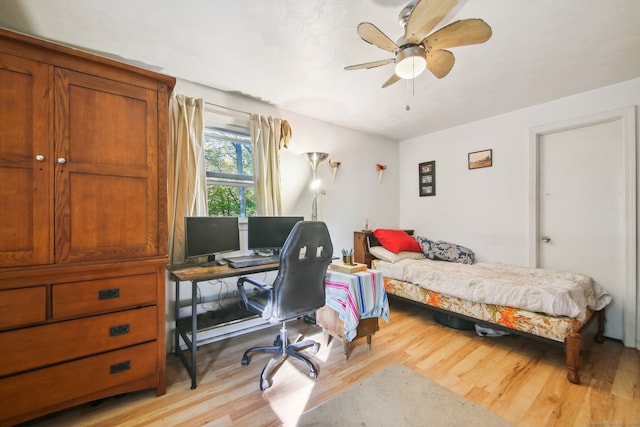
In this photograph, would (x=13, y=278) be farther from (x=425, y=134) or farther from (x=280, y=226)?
(x=425, y=134)

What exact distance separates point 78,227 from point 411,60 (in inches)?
87.9

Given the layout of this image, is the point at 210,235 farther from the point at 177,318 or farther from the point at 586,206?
the point at 586,206

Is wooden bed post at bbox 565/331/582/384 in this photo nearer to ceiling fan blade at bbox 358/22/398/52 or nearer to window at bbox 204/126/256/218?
ceiling fan blade at bbox 358/22/398/52

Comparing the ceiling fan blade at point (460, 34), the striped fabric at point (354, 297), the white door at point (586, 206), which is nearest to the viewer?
the ceiling fan blade at point (460, 34)

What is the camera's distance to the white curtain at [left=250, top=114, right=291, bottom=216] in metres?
2.79

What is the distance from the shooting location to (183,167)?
2.35 meters

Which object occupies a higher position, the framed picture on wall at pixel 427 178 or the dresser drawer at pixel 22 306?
the framed picture on wall at pixel 427 178

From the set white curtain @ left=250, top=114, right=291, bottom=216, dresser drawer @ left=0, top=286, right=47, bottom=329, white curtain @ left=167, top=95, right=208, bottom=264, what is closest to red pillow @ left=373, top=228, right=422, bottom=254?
white curtain @ left=250, top=114, right=291, bottom=216

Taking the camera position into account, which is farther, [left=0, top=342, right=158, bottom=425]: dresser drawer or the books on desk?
the books on desk

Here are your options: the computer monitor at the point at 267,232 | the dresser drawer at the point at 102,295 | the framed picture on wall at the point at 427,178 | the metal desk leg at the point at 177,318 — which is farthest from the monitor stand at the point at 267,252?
the framed picture on wall at the point at 427,178

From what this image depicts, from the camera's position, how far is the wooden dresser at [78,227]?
135 centimetres

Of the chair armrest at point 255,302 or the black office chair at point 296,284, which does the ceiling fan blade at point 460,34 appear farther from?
the chair armrest at point 255,302

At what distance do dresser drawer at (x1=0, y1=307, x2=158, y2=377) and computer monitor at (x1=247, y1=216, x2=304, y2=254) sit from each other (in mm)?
1058

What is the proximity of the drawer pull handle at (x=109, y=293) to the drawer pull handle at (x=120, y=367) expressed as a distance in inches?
16.3
